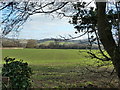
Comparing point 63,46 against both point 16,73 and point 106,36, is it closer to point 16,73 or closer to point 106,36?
point 106,36

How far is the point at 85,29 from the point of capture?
5.12ft

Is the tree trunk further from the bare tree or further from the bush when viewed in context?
the bush

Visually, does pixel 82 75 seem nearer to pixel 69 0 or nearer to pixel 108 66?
pixel 108 66

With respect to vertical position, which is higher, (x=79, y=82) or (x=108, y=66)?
(x=108, y=66)

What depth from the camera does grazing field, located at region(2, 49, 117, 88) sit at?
1.62 meters

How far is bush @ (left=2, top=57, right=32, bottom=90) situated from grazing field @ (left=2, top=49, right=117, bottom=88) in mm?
79

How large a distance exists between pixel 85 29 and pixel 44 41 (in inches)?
14.4

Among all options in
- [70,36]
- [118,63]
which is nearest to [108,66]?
[118,63]

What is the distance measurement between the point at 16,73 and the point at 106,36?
2.67ft

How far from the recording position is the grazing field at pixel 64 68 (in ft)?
5.30

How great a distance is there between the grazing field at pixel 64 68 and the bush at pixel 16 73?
0.08 meters

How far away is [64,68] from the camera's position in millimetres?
1910

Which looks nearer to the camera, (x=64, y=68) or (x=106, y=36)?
(x=106, y=36)

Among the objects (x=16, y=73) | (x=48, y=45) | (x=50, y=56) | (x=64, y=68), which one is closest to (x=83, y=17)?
(x=48, y=45)
